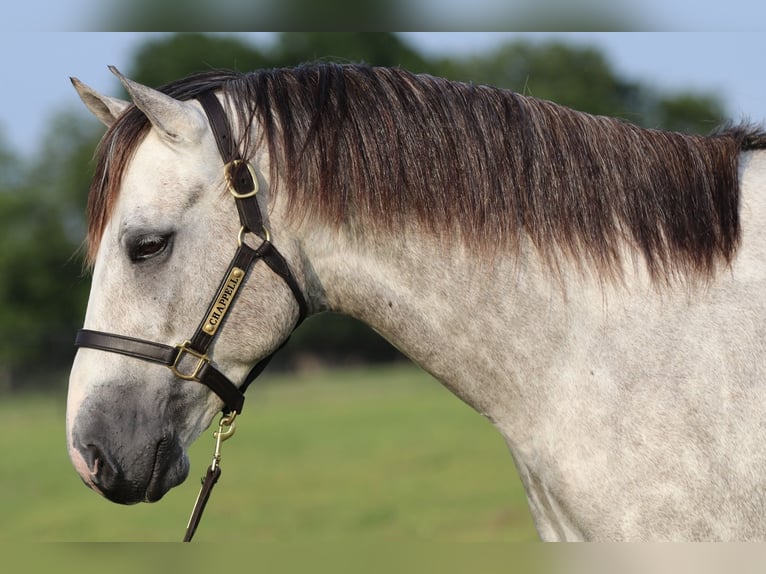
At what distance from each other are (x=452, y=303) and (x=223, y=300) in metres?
0.77

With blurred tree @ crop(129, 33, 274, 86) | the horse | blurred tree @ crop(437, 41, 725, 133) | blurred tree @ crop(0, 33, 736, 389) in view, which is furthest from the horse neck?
blurred tree @ crop(437, 41, 725, 133)

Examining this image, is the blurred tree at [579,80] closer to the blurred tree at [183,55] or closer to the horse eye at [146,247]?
the blurred tree at [183,55]

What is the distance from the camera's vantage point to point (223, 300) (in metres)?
2.63

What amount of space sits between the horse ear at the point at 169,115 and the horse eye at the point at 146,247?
33 cm

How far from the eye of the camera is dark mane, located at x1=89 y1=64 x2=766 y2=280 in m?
2.64

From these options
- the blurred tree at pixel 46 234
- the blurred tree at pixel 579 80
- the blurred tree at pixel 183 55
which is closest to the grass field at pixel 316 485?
the blurred tree at pixel 46 234

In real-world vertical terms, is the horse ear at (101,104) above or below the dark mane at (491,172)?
below

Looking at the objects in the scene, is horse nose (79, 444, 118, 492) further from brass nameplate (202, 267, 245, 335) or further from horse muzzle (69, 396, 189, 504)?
brass nameplate (202, 267, 245, 335)

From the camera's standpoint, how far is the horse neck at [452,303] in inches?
104

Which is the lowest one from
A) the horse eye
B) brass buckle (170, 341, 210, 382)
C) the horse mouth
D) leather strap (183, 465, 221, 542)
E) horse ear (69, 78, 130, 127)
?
leather strap (183, 465, 221, 542)

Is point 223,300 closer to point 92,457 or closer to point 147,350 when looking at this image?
point 147,350

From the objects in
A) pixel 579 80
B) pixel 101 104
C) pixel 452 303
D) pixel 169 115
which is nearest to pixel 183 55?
pixel 579 80

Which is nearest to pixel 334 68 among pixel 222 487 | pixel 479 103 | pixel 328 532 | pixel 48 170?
pixel 479 103

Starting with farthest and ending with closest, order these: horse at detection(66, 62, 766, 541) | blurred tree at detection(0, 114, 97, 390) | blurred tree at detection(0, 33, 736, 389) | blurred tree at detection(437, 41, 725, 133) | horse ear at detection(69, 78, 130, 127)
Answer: blurred tree at detection(437, 41, 725, 133) < blurred tree at detection(0, 114, 97, 390) < blurred tree at detection(0, 33, 736, 389) < horse ear at detection(69, 78, 130, 127) < horse at detection(66, 62, 766, 541)
